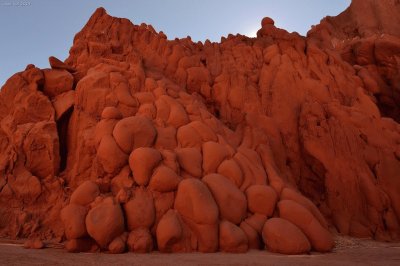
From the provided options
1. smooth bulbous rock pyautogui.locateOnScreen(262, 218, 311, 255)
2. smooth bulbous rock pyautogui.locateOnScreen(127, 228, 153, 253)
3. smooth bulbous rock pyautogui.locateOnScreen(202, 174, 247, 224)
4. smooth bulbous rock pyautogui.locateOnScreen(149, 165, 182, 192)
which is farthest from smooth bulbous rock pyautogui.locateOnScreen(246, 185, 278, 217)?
smooth bulbous rock pyautogui.locateOnScreen(127, 228, 153, 253)

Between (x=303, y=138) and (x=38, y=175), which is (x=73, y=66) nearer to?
(x=38, y=175)

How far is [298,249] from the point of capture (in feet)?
17.6

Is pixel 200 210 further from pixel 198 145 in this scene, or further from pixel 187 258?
pixel 198 145

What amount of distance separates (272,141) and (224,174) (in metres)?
2.62

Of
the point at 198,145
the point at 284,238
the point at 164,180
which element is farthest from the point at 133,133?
the point at 284,238

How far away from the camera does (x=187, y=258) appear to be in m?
4.74

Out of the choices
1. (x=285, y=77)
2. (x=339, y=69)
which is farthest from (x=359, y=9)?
(x=285, y=77)

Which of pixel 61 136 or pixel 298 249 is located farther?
pixel 61 136

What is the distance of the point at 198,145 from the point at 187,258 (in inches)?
107

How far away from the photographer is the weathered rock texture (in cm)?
561

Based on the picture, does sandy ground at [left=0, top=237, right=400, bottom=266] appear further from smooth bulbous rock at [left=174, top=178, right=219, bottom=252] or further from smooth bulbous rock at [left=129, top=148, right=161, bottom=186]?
smooth bulbous rock at [left=129, top=148, right=161, bottom=186]

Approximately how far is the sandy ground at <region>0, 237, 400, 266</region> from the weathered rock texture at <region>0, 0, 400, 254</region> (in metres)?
0.31

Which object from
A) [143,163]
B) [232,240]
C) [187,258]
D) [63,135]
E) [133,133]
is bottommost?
[187,258]

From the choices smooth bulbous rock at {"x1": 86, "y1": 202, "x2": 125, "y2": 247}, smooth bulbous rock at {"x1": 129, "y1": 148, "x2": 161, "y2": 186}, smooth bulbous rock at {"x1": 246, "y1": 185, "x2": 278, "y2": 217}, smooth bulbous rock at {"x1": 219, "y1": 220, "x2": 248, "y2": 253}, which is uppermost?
smooth bulbous rock at {"x1": 129, "y1": 148, "x2": 161, "y2": 186}
